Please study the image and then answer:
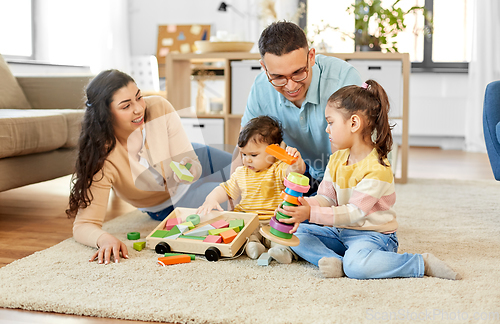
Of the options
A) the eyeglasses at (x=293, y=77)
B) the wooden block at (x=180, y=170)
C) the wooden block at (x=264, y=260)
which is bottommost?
the wooden block at (x=264, y=260)

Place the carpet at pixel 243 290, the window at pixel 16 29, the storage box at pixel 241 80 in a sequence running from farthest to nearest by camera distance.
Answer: the window at pixel 16 29, the storage box at pixel 241 80, the carpet at pixel 243 290

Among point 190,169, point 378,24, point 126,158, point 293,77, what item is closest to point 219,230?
point 190,169

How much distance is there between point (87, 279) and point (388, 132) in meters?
0.84

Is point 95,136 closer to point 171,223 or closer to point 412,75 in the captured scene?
point 171,223

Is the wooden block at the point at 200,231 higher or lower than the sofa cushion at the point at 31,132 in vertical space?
lower

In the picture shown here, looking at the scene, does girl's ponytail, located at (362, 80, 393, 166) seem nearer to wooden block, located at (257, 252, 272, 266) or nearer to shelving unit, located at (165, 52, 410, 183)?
wooden block, located at (257, 252, 272, 266)

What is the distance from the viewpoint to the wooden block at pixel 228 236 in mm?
1319

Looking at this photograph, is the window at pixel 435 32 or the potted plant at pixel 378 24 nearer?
the potted plant at pixel 378 24

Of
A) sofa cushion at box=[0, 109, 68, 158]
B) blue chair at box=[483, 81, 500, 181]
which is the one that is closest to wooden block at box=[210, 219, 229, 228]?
sofa cushion at box=[0, 109, 68, 158]

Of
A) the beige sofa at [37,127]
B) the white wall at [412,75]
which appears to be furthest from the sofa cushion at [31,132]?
the white wall at [412,75]

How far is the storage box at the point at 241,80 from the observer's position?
270 cm

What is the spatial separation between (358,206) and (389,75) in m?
1.53

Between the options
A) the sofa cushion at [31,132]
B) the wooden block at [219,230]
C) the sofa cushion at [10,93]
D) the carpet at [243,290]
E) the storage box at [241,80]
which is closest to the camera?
the carpet at [243,290]

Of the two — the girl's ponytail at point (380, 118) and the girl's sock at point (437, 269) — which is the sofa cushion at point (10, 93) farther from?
the girl's sock at point (437, 269)
